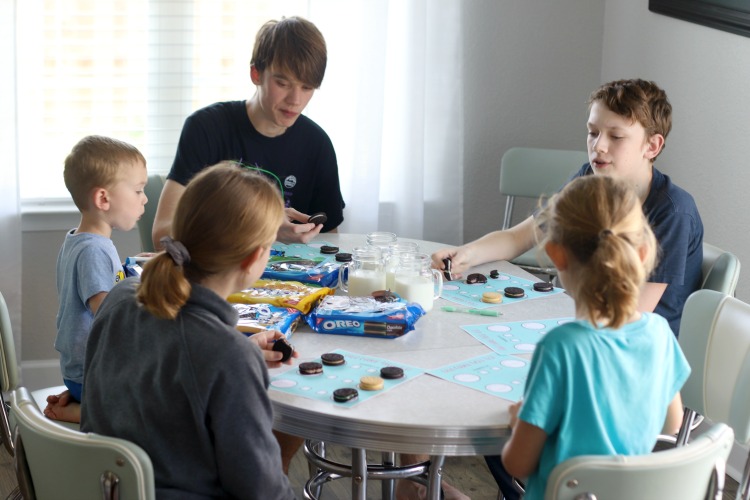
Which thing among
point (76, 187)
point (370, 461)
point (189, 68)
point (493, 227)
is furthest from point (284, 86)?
point (493, 227)

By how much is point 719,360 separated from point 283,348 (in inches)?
34.2

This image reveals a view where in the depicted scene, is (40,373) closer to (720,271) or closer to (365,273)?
(365,273)

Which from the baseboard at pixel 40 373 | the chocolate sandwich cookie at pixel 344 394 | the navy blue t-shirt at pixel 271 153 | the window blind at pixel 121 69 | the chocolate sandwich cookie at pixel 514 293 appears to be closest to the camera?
the chocolate sandwich cookie at pixel 344 394

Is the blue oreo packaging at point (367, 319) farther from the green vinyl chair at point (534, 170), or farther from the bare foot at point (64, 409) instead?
the green vinyl chair at point (534, 170)

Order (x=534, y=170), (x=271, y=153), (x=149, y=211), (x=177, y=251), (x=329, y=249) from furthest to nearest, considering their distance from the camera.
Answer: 1. (x=534, y=170)
2. (x=149, y=211)
3. (x=271, y=153)
4. (x=329, y=249)
5. (x=177, y=251)

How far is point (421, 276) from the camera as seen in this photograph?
2.02 meters

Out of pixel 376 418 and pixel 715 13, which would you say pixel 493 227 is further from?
pixel 376 418

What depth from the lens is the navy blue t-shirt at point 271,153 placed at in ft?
8.71

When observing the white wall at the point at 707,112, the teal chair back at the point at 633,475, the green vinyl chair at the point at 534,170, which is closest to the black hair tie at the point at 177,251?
the teal chair back at the point at 633,475

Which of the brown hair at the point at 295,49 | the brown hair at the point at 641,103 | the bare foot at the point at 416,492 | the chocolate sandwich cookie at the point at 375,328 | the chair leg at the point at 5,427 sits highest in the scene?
the brown hair at the point at 295,49

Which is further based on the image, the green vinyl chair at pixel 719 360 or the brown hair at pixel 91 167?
the brown hair at pixel 91 167

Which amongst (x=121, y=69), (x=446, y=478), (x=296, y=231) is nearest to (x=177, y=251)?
(x=296, y=231)

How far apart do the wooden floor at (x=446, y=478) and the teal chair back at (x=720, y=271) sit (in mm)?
957

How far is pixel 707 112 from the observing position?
10.0 ft
